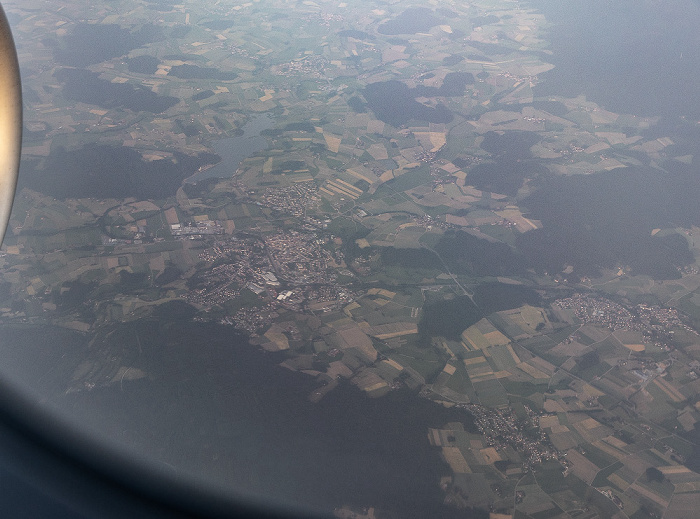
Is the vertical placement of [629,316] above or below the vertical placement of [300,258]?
below

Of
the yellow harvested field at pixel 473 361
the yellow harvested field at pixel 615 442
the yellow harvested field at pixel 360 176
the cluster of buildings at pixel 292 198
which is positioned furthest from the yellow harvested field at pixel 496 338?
the yellow harvested field at pixel 360 176

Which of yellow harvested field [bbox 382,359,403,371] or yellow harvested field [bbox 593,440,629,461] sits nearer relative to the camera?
yellow harvested field [bbox 593,440,629,461]

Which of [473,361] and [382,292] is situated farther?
[382,292]

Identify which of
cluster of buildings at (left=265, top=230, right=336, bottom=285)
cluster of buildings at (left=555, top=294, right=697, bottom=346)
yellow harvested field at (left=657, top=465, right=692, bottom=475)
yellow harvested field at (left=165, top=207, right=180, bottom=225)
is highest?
yellow harvested field at (left=165, top=207, right=180, bottom=225)

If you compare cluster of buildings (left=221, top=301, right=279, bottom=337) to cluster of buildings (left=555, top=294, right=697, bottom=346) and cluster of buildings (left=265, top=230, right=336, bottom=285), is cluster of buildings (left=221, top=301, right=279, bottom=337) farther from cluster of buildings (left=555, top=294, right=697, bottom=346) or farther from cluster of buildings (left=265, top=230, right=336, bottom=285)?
cluster of buildings (left=555, top=294, right=697, bottom=346)

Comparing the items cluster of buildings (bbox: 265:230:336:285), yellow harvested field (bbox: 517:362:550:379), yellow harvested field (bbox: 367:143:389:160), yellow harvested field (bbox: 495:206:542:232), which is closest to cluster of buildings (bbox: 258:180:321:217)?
cluster of buildings (bbox: 265:230:336:285)

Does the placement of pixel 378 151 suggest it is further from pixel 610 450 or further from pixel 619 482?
pixel 619 482

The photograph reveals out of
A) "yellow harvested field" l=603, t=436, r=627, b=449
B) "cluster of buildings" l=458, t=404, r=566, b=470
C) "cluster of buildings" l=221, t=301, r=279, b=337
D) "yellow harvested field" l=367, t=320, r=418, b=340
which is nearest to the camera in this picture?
"cluster of buildings" l=458, t=404, r=566, b=470

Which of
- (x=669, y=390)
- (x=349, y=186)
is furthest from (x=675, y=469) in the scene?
(x=349, y=186)
